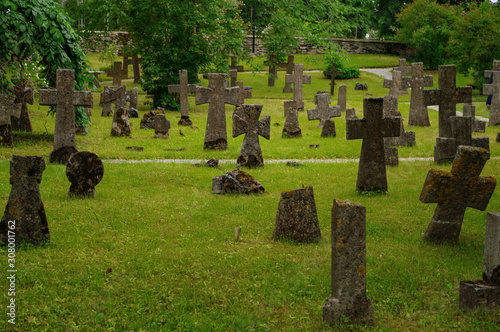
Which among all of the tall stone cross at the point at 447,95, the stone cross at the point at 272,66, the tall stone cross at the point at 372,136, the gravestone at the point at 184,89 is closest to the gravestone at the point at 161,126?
the gravestone at the point at 184,89

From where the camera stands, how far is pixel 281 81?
3803 cm

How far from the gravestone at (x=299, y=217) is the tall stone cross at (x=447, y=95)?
7.85 metres

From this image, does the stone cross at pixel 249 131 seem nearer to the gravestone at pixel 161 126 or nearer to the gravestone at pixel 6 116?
the gravestone at pixel 161 126

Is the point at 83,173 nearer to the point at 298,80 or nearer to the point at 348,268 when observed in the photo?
the point at 348,268

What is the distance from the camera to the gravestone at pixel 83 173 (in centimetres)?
899

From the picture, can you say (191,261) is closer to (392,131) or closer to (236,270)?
(236,270)

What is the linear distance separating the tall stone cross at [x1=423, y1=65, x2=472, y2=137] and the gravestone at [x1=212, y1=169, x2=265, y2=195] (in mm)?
6283

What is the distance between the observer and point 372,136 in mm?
10008

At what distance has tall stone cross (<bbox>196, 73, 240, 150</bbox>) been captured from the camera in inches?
601

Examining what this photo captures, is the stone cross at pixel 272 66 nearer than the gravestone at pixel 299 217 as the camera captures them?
No

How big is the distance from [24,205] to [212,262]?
2421mm

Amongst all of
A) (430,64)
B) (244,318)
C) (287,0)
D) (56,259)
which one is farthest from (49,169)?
(430,64)

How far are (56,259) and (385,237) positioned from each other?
4239mm

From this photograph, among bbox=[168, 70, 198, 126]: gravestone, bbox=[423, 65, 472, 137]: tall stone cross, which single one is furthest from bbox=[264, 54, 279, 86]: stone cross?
bbox=[423, 65, 472, 137]: tall stone cross
